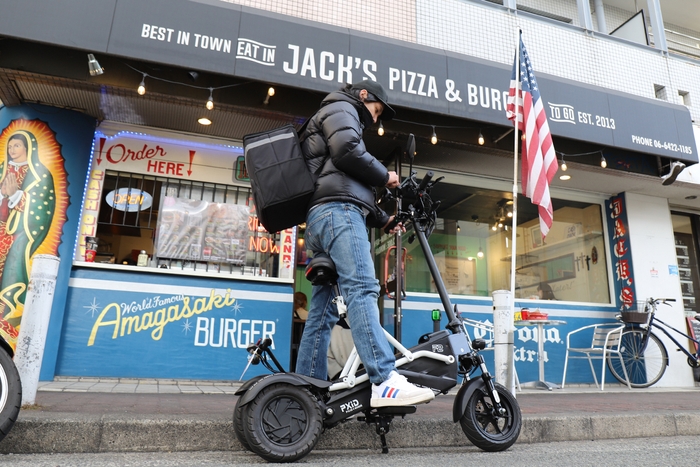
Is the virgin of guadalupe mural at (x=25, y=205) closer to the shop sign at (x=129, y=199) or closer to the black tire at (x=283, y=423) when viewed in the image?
the shop sign at (x=129, y=199)

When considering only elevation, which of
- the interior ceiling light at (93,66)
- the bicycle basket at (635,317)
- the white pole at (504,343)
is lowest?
the white pole at (504,343)

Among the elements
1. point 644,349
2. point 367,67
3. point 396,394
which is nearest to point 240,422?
point 396,394

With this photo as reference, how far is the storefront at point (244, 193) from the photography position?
4703mm

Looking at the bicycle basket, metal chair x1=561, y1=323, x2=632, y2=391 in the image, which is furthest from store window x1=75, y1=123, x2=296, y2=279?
the bicycle basket

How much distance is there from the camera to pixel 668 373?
24.5ft

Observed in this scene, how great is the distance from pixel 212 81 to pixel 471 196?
4.16 meters

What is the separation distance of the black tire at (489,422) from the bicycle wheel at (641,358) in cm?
536

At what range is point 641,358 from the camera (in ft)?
23.6

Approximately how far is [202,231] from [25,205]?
1885 millimetres

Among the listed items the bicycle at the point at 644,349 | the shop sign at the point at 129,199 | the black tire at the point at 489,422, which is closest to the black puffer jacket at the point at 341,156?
the black tire at the point at 489,422

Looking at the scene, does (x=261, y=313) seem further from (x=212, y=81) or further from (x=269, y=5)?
(x=269, y=5)

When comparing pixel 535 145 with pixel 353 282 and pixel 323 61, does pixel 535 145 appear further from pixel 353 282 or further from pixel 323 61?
pixel 353 282

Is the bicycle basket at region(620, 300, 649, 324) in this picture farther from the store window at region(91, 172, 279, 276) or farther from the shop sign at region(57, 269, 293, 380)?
the store window at region(91, 172, 279, 276)

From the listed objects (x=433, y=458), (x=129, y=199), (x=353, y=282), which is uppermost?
(x=129, y=199)
